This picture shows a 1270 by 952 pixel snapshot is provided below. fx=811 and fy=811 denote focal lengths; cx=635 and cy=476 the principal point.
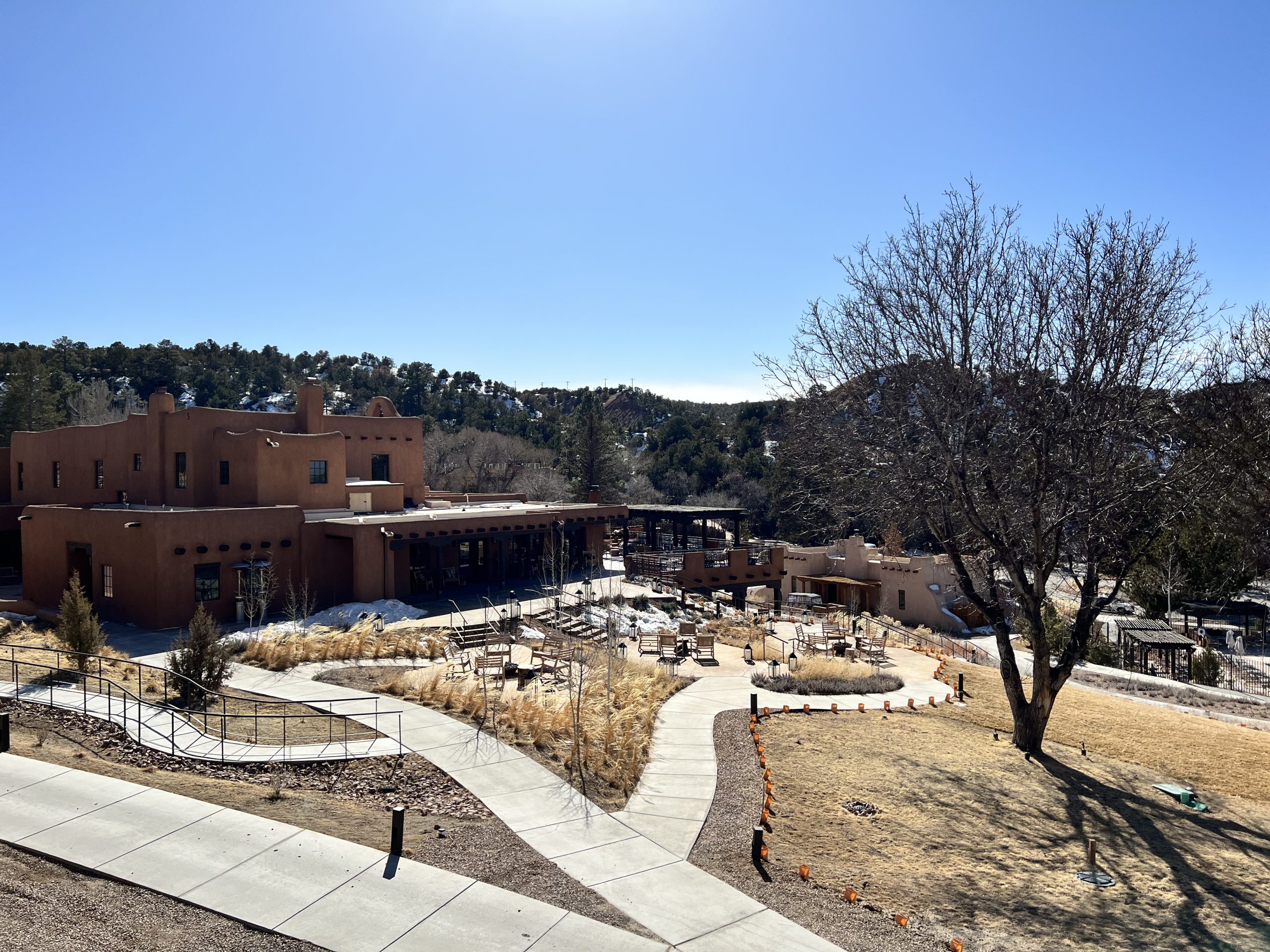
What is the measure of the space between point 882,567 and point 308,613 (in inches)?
1089

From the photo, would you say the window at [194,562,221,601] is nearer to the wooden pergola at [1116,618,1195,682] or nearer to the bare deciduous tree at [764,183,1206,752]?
the bare deciduous tree at [764,183,1206,752]

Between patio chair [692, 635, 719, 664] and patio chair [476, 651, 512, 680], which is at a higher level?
patio chair [476, 651, 512, 680]

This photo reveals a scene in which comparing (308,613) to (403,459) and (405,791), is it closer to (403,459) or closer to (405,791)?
(403,459)

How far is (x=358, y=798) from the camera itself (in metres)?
10.7

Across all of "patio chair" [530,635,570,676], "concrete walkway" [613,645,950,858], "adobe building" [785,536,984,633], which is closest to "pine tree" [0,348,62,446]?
"adobe building" [785,536,984,633]

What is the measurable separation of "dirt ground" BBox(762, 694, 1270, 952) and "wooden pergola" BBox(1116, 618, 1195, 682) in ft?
44.4

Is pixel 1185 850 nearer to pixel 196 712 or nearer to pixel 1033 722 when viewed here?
pixel 1033 722

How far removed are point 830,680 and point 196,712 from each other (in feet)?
43.9

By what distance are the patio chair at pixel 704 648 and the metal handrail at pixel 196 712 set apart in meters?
9.98

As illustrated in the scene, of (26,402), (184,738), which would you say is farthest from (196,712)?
(26,402)

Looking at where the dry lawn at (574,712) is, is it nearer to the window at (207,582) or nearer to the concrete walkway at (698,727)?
the concrete walkway at (698,727)

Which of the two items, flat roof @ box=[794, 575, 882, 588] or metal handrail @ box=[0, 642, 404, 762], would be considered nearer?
metal handrail @ box=[0, 642, 404, 762]

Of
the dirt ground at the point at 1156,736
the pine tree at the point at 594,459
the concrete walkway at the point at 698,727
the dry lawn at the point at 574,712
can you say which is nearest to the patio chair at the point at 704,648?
the concrete walkway at the point at 698,727

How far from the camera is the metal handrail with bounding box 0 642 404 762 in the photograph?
40.7 feet
